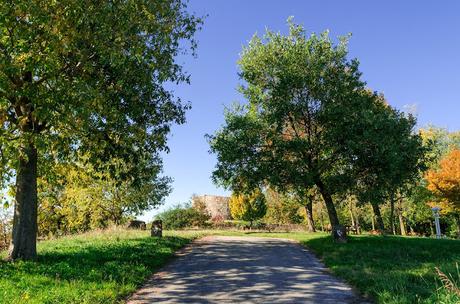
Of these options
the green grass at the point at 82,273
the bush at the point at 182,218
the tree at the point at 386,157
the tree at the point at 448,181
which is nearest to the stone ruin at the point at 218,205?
the bush at the point at 182,218

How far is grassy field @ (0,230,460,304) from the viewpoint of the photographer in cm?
999

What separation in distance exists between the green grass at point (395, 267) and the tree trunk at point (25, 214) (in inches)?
436

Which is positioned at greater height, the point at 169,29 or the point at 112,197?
the point at 169,29

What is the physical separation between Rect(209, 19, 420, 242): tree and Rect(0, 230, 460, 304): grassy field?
443 centimetres

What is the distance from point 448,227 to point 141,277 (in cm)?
6433

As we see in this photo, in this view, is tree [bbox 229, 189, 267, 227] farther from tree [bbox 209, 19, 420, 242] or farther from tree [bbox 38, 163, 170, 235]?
tree [bbox 209, 19, 420, 242]

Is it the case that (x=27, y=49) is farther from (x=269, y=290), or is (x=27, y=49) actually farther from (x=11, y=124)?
(x=269, y=290)

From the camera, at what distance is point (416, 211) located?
54.3 m

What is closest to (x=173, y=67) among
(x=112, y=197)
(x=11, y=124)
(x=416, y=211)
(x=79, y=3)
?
(x=79, y=3)

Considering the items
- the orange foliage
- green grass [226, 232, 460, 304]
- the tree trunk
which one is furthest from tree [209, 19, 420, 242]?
the orange foliage

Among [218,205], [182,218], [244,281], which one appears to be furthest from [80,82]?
[218,205]

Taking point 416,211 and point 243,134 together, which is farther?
point 416,211

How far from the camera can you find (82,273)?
12.8 metres

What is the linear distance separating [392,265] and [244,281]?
17.8 feet
